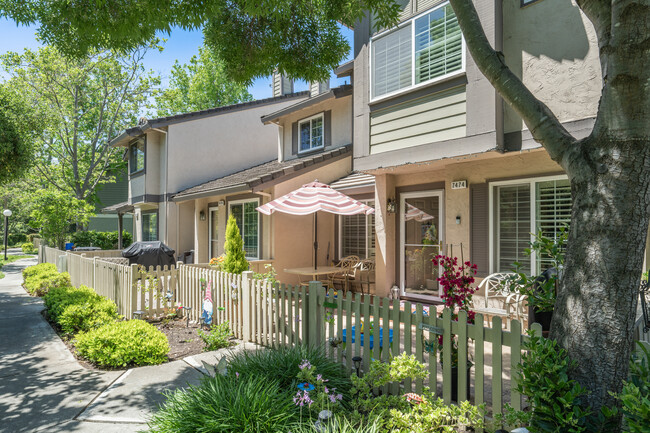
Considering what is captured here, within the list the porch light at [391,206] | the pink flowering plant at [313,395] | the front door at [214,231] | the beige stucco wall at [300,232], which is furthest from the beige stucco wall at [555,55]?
the front door at [214,231]

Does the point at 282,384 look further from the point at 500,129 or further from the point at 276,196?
the point at 276,196

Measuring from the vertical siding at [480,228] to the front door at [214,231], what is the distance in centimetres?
1034

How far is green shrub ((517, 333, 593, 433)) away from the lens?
247cm

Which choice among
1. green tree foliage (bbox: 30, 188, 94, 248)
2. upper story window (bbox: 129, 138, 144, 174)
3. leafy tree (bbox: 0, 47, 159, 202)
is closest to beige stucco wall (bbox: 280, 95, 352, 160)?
upper story window (bbox: 129, 138, 144, 174)

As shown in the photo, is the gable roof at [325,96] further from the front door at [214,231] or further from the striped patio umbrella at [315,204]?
the front door at [214,231]

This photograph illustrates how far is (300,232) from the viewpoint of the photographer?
1193cm

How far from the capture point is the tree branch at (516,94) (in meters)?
3.03

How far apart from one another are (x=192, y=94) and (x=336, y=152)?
79.0 feet

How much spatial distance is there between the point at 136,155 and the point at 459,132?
16.5 meters

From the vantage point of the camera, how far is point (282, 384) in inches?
156

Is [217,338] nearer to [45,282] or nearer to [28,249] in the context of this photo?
[45,282]

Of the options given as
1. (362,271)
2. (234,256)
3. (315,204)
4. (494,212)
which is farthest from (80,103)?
(494,212)

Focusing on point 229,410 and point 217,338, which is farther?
point 217,338

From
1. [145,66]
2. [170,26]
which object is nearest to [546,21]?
[170,26]
